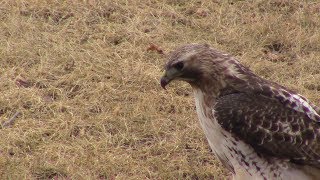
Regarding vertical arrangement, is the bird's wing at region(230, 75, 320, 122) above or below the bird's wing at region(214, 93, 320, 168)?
above

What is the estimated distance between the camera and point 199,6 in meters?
9.47

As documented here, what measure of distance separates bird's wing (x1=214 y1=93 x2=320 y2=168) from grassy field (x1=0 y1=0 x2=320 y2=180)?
4.07ft

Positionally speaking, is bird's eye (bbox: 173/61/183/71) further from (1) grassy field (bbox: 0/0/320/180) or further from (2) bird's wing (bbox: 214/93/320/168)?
(1) grassy field (bbox: 0/0/320/180)

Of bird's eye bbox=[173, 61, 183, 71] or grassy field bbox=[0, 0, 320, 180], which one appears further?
grassy field bbox=[0, 0, 320, 180]

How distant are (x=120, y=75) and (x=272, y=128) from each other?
112 inches

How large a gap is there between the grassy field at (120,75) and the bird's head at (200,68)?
4.05 feet

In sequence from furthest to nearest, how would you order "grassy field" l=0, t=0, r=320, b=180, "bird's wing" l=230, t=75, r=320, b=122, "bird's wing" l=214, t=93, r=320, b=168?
1. "grassy field" l=0, t=0, r=320, b=180
2. "bird's wing" l=230, t=75, r=320, b=122
3. "bird's wing" l=214, t=93, r=320, b=168

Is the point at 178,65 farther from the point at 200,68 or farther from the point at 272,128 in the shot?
the point at 272,128

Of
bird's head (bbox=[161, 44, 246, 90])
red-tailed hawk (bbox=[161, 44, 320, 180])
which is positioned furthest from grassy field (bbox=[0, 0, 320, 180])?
bird's head (bbox=[161, 44, 246, 90])

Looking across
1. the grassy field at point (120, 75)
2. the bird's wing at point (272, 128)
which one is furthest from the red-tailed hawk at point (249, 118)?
the grassy field at point (120, 75)

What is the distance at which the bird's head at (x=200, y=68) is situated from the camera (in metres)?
→ 5.35

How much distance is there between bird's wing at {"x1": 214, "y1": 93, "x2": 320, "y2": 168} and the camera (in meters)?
5.19

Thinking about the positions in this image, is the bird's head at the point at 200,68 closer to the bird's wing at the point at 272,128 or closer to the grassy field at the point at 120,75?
the bird's wing at the point at 272,128

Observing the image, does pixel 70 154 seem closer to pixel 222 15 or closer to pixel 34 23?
pixel 34 23
